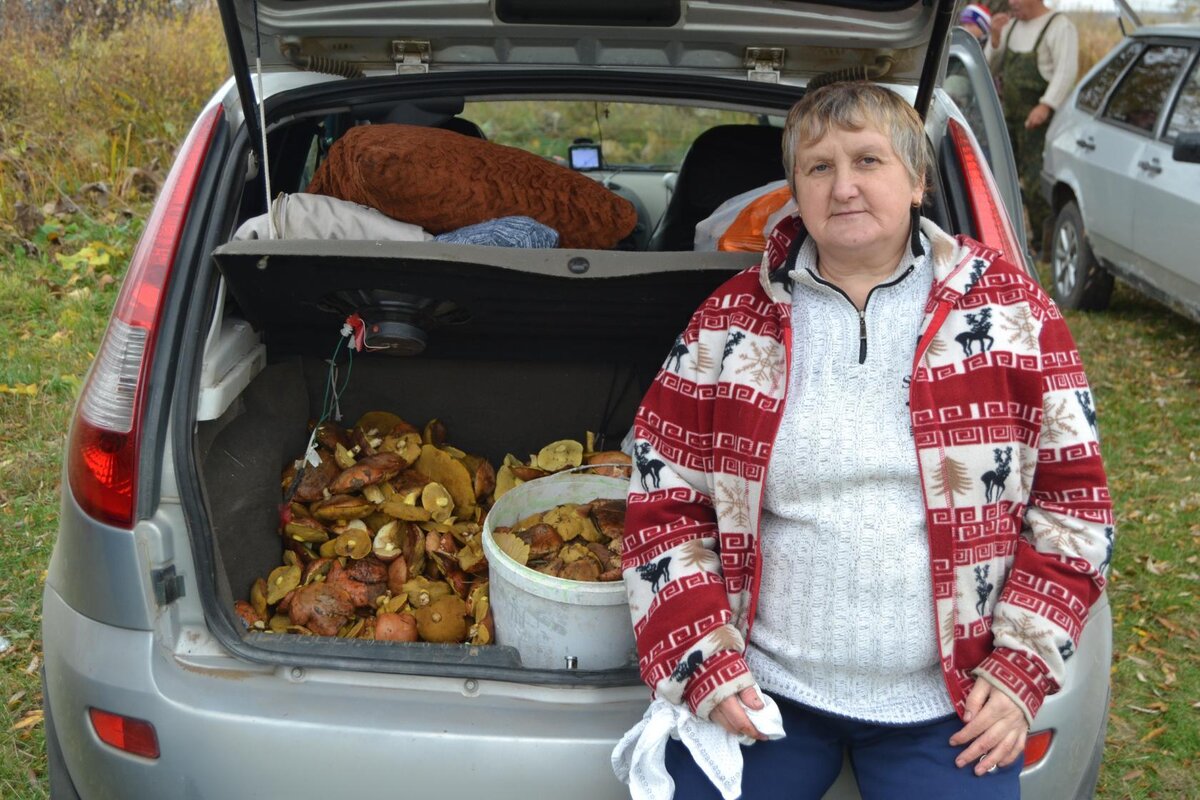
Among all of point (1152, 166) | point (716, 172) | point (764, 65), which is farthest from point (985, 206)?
point (1152, 166)

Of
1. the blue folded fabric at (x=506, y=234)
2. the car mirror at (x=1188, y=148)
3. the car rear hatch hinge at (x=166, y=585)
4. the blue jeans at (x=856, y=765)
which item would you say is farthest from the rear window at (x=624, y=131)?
the blue jeans at (x=856, y=765)

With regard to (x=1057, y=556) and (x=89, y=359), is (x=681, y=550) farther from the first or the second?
(x=89, y=359)

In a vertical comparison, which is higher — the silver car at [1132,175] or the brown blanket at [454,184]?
the brown blanket at [454,184]

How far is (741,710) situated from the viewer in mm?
1640

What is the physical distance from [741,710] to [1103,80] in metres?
6.28

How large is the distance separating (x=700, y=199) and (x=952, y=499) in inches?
80.7

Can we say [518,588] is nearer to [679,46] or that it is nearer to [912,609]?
[912,609]

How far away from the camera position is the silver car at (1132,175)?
17.6 ft

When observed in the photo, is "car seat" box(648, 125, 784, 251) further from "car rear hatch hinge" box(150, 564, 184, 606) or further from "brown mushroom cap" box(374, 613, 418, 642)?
"car rear hatch hinge" box(150, 564, 184, 606)

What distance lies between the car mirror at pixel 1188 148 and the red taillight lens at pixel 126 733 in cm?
498

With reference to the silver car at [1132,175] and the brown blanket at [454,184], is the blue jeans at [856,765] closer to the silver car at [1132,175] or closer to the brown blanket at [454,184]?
the brown blanket at [454,184]

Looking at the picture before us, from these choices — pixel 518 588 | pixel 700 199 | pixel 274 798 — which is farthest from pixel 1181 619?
pixel 274 798

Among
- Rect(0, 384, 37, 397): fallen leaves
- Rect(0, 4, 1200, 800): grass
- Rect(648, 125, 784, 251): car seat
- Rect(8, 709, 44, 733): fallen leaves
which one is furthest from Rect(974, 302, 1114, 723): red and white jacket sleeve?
Rect(0, 384, 37, 397): fallen leaves

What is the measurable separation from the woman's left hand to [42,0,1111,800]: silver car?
0.14 metres
